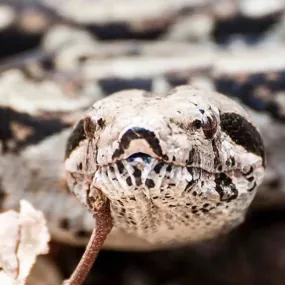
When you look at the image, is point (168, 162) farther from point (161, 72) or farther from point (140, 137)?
point (161, 72)

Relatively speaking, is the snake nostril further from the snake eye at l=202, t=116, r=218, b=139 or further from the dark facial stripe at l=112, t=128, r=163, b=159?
the snake eye at l=202, t=116, r=218, b=139

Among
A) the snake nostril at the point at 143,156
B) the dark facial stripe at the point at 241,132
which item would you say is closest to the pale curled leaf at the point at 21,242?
the snake nostril at the point at 143,156

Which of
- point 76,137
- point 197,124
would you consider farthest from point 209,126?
point 76,137

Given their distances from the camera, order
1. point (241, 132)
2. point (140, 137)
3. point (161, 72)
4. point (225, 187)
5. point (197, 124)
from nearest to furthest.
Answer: point (140, 137) < point (197, 124) < point (225, 187) < point (241, 132) < point (161, 72)

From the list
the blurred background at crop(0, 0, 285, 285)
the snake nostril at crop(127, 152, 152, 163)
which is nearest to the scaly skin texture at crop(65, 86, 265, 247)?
the snake nostril at crop(127, 152, 152, 163)

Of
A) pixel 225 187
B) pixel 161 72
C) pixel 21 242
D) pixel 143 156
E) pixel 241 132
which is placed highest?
pixel 143 156

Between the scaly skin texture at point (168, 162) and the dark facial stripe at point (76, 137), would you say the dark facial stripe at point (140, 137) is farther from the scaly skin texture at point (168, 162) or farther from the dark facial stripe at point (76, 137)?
the dark facial stripe at point (76, 137)
